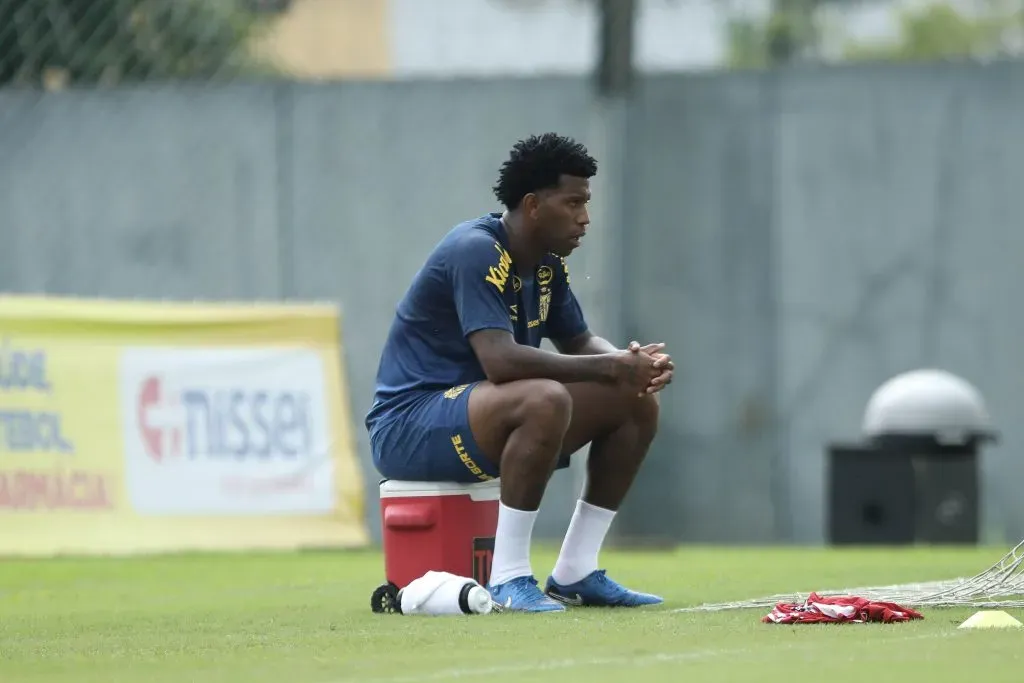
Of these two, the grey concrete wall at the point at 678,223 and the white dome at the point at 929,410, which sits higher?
the grey concrete wall at the point at 678,223

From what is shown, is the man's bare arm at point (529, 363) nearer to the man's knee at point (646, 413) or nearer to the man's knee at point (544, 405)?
the man's knee at point (544, 405)

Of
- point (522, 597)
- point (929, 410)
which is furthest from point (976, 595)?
point (929, 410)

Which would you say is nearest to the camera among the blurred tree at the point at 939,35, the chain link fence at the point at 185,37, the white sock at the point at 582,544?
the white sock at the point at 582,544

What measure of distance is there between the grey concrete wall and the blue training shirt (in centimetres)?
679

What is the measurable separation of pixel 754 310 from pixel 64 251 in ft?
16.7

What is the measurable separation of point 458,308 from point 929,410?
6717 mm

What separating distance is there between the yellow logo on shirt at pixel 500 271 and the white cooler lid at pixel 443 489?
2.16ft

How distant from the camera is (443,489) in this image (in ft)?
20.6

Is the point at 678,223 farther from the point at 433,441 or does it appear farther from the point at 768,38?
the point at 433,441

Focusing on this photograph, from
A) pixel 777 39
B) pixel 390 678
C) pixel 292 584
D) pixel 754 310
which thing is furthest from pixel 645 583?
pixel 777 39

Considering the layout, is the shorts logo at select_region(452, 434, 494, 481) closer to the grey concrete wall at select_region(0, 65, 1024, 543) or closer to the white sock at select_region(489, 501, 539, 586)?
the white sock at select_region(489, 501, 539, 586)

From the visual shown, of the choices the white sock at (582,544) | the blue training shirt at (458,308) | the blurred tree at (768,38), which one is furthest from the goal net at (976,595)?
the blurred tree at (768,38)

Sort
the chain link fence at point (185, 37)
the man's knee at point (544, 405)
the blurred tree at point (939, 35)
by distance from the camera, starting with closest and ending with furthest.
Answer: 1. the man's knee at point (544, 405)
2. the chain link fence at point (185, 37)
3. the blurred tree at point (939, 35)

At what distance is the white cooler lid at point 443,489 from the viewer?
6.27 meters
